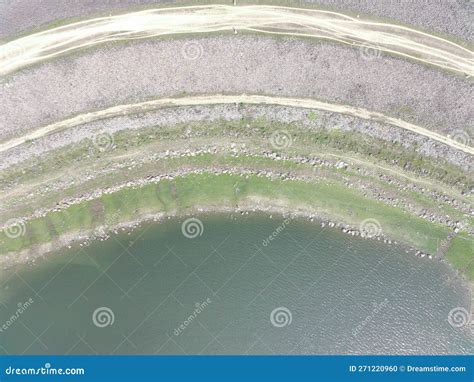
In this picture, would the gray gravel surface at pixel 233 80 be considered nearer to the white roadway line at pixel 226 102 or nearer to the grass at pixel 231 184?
the white roadway line at pixel 226 102

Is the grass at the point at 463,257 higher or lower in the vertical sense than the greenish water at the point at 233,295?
higher

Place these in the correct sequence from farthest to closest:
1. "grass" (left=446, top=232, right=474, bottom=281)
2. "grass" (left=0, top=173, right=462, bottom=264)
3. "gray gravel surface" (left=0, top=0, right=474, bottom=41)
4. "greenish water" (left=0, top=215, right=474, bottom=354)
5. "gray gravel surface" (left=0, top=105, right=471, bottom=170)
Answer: "grass" (left=446, top=232, right=474, bottom=281), "grass" (left=0, top=173, right=462, bottom=264), "greenish water" (left=0, top=215, right=474, bottom=354), "gray gravel surface" (left=0, top=105, right=471, bottom=170), "gray gravel surface" (left=0, top=0, right=474, bottom=41)

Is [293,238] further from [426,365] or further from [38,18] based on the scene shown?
[38,18]

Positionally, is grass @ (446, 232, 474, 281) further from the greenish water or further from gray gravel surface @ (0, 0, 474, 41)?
gray gravel surface @ (0, 0, 474, 41)

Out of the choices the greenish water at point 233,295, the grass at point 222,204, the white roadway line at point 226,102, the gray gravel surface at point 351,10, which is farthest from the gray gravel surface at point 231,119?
the gray gravel surface at point 351,10

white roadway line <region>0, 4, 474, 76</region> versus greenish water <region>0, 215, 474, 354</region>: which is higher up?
white roadway line <region>0, 4, 474, 76</region>

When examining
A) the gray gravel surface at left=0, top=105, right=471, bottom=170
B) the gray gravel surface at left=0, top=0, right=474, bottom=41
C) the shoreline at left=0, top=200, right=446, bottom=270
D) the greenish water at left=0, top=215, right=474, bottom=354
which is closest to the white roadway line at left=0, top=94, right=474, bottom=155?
the gray gravel surface at left=0, top=105, right=471, bottom=170
